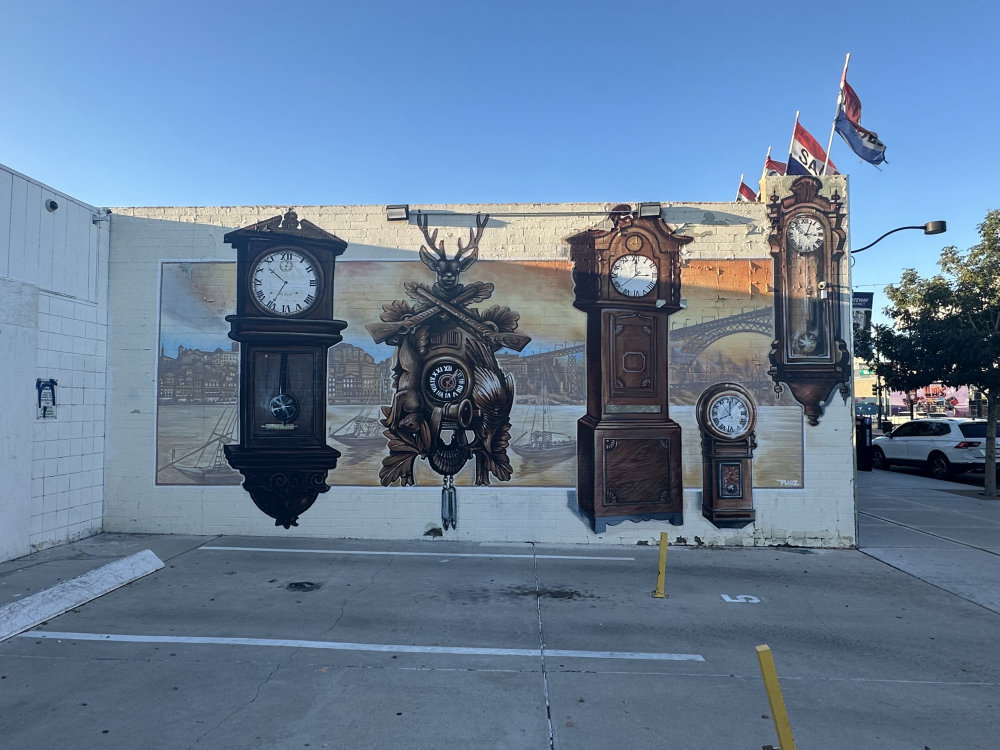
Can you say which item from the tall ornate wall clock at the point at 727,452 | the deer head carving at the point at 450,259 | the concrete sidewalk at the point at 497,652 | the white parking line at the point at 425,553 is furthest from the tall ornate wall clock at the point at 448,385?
the tall ornate wall clock at the point at 727,452

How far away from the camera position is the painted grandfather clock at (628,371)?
1046 centimetres

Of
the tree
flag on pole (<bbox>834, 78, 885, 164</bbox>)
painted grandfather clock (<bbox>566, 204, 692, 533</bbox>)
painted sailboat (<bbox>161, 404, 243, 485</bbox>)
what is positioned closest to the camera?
painted grandfather clock (<bbox>566, 204, 692, 533</bbox>)

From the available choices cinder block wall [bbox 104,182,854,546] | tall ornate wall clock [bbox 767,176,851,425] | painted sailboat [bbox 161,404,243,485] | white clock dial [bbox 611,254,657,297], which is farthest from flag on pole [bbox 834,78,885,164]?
painted sailboat [bbox 161,404,243,485]

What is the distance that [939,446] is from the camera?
20.7 m

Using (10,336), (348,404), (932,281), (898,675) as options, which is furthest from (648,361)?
(932,281)

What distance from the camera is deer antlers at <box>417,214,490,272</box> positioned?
1080 centimetres

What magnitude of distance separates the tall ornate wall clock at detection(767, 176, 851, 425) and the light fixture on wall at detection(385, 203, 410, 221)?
6.21m

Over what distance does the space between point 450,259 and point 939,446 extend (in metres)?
18.7

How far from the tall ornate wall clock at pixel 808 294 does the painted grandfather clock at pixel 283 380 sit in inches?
298

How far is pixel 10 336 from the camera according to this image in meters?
→ 9.03

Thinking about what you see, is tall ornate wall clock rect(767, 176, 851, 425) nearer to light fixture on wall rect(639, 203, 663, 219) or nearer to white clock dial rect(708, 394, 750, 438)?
white clock dial rect(708, 394, 750, 438)

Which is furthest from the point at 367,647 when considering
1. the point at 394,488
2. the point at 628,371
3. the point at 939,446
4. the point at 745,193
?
the point at 939,446

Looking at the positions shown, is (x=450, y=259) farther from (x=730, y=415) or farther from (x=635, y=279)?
(x=730, y=415)

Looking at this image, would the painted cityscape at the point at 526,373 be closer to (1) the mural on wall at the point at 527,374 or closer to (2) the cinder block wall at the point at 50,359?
(1) the mural on wall at the point at 527,374
